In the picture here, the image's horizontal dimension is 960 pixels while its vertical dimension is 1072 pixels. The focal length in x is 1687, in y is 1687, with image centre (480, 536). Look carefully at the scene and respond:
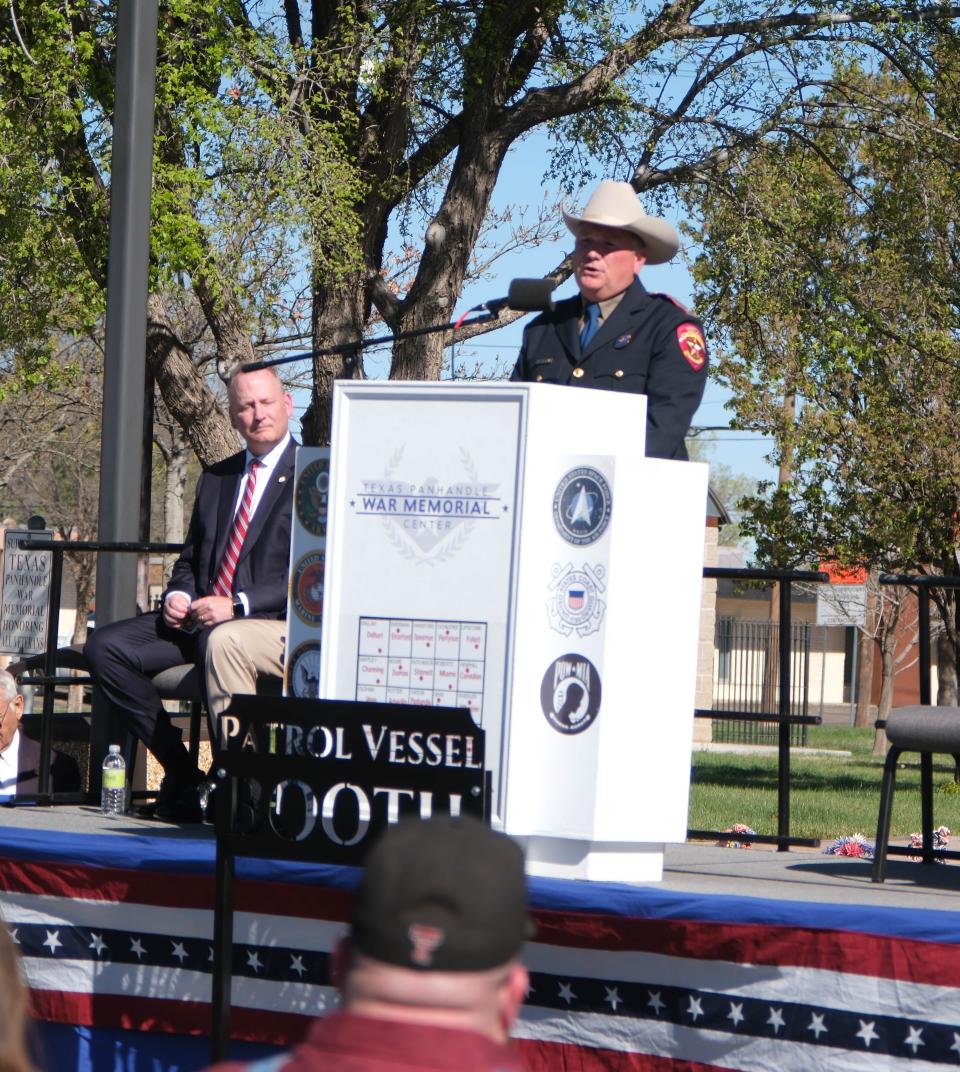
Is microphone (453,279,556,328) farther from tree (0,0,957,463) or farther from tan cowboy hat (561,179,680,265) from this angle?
tree (0,0,957,463)

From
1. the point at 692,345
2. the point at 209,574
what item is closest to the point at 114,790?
the point at 209,574

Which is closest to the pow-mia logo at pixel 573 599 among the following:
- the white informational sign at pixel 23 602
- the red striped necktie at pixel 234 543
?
the red striped necktie at pixel 234 543

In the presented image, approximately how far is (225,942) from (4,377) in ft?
71.2

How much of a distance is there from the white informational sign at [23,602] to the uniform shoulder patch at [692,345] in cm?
524

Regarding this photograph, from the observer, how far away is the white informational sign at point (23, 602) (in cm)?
955

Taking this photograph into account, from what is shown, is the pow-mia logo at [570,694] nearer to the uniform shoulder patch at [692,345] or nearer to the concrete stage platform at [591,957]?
the concrete stage platform at [591,957]

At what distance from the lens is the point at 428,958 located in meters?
1.76

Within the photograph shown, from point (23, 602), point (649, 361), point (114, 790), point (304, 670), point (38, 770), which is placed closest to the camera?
point (304, 670)

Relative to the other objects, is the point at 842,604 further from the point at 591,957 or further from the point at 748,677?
the point at 591,957

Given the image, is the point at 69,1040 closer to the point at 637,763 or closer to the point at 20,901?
the point at 20,901

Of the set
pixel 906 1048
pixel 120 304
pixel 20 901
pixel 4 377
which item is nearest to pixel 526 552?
pixel 906 1048

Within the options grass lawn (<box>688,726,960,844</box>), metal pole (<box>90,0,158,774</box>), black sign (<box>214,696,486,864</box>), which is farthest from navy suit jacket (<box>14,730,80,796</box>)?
grass lawn (<box>688,726,960,844</box>)

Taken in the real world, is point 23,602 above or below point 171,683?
above

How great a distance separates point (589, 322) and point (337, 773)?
71.2 inches
